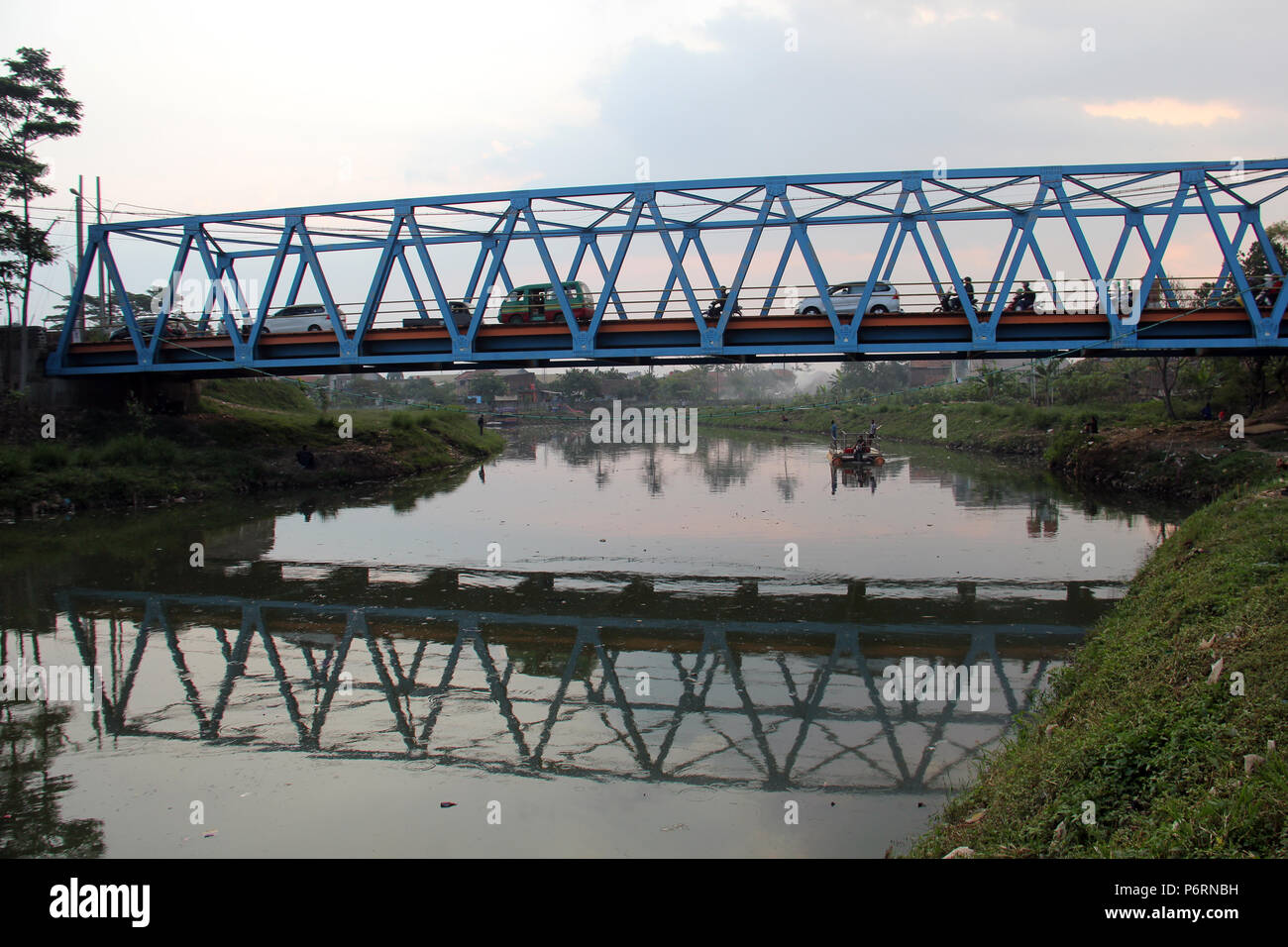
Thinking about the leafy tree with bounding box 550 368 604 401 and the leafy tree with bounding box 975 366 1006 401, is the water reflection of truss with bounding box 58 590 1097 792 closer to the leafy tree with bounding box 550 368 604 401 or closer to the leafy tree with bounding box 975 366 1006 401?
the leafy tree with bounding box 975 366 1006 401

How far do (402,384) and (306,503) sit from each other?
84.6 metres

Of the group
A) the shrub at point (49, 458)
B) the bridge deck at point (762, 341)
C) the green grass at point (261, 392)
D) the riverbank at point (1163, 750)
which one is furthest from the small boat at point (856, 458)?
the green grass at point (261, 392)

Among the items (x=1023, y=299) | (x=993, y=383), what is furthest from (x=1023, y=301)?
(x=993, y=383)

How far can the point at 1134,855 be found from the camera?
486 centimetres

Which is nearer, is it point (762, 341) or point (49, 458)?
point (762, 341)

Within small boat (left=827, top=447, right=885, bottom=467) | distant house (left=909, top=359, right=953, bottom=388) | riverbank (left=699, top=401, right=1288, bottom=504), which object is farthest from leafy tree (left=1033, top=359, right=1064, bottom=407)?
distant house (left=909, top=359, right=953, bottom=388)

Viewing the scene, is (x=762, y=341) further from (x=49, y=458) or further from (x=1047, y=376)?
(x=1047, y=376)

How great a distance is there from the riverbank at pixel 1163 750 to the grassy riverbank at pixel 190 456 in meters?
25.6

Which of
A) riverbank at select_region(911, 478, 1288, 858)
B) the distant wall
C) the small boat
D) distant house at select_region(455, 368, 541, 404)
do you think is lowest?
riverbank at select_region(911, 478, 1288, 858)

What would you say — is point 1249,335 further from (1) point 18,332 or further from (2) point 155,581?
(1) point 18,332

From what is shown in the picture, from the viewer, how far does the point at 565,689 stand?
34.0ft

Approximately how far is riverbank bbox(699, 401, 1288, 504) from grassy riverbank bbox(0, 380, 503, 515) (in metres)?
25.9

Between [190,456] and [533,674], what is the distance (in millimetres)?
23008

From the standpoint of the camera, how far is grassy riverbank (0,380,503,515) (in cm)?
2523
